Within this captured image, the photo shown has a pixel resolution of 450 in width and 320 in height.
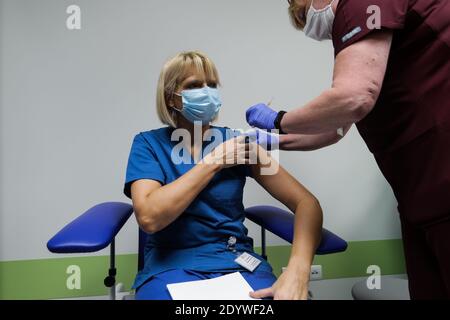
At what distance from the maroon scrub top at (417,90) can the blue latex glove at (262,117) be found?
271 millimetres

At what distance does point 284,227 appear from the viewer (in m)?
1.10

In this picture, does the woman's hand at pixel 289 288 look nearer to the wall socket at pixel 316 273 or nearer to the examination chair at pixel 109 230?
the examination chair at pixel 109 230

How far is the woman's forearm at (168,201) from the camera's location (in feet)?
3.06

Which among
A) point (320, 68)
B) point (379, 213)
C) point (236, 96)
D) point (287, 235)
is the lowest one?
point (379, 213)

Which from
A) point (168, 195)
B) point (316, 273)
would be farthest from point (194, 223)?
point (316, 273)

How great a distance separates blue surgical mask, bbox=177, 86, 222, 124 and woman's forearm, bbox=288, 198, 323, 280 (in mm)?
463

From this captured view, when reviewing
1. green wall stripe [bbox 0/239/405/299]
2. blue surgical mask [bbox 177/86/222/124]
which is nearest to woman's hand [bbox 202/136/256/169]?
blue surgical mask [bbox 177/86/222/124]

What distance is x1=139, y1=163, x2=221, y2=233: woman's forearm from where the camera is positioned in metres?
0.93

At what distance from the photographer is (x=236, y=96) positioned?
5.63ft

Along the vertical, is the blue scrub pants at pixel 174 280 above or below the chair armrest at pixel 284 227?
below

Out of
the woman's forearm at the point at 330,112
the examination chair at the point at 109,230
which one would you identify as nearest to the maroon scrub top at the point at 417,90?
the woman's forearm at the point at 330,112
